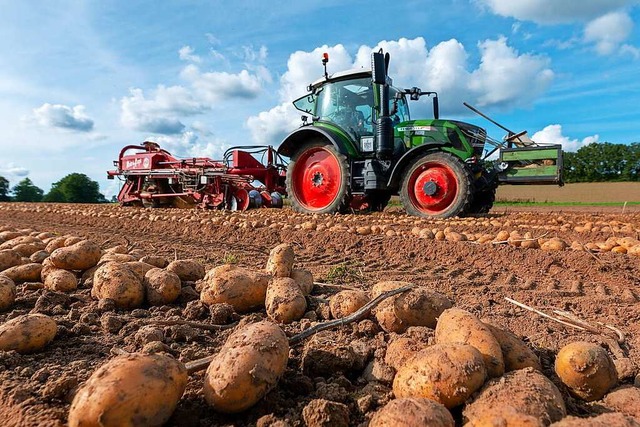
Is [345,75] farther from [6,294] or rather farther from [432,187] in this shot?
[6,294]

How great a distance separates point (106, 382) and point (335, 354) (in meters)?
0.86

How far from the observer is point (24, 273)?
321 cm

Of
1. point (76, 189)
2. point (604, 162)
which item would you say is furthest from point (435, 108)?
point (604, 162)

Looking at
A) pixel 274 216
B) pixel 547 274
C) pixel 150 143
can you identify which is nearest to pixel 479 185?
pixel 274 216

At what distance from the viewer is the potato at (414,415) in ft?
4.03

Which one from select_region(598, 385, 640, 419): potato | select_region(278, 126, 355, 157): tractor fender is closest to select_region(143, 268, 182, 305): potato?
select_region(598, 385, 640, 419): potato

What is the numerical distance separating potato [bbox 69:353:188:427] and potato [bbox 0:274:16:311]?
5.54 ft

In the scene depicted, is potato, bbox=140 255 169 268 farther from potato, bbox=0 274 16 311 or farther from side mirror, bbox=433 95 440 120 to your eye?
side mirror, bbox=433 95 440 120

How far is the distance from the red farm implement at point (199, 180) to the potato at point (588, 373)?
989 centimetres

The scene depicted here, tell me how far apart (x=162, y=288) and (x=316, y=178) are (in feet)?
23.6

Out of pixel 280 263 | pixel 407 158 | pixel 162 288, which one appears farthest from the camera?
pixel 407 158

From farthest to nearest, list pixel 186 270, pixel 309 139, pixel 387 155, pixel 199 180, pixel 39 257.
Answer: pixel 199 180
pixel 309 139
pixel 387 155
pixel 39 257
pixel 186 270

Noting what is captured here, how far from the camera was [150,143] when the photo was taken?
15.3m

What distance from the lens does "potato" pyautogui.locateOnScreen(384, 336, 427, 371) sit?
1.74 meters
